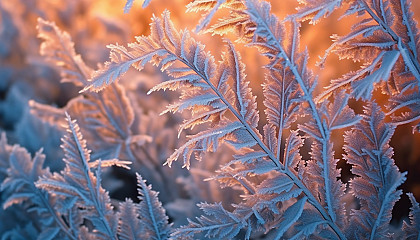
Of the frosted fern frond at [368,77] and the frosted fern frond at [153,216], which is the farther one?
the frosted fern frond at [153,216]

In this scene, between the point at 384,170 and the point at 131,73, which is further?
the point at 131,73

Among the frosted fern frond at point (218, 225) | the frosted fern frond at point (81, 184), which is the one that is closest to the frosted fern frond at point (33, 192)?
the frosted fern frond at point (81, 184)

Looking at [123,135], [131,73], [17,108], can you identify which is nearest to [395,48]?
[123,135]

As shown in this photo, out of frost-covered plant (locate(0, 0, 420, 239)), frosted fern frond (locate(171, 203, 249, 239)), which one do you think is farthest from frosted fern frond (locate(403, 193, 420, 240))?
frosted fern frond (locate(171, 203, 249, 239))

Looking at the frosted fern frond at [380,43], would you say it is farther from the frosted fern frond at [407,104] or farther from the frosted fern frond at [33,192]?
the frosted fern frond at [33,192]

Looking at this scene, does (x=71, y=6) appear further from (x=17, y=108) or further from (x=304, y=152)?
(x=304, y=152)

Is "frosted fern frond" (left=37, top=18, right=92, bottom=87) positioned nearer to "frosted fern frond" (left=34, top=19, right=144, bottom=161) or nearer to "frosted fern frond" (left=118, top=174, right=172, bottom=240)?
"frosted fern frond" (left=34, top=19, right=144, bottom=161)
